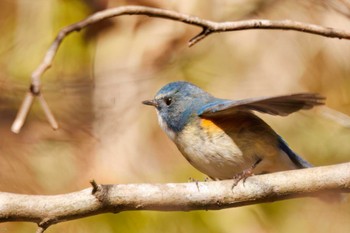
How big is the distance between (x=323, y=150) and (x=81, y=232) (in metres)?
1.61

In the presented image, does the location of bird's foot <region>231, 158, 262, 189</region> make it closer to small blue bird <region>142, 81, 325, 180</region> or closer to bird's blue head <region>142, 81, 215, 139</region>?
small blue bird <region>142, 81, 325, 180</region>

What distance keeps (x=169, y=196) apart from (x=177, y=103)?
128 cm

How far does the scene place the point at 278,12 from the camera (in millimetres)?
5121

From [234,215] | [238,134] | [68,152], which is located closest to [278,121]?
[234,215]

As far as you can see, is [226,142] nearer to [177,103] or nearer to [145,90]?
[177,103]

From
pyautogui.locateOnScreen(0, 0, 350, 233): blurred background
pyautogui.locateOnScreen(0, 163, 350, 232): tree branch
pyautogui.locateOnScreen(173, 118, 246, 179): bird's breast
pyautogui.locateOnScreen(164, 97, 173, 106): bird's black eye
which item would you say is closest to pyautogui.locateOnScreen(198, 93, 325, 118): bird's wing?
Result: pyautogui.locateOnScreen(173, 118, 246, 179): bird's breast

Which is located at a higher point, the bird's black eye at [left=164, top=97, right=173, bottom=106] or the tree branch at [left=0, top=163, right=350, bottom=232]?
the bird's black eye at [left=164, top=97, right=173, bottom=106]

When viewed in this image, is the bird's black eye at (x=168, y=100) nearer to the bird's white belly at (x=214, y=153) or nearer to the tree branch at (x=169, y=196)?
the bird's white belly at (x=214, y=153)

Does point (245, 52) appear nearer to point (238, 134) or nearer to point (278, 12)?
point (278, 12)

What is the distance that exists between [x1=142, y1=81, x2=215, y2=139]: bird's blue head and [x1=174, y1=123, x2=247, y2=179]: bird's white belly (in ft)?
0.63

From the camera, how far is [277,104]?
3.16 meters

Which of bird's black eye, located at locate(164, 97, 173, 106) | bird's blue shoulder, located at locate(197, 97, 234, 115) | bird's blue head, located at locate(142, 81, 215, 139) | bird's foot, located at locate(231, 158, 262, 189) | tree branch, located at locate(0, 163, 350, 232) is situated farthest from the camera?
bird's black eye, located at locate(164, 97, 173, 106)

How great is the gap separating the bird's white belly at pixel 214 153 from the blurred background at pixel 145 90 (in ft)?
1.61

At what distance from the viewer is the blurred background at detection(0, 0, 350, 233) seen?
14.1ft
